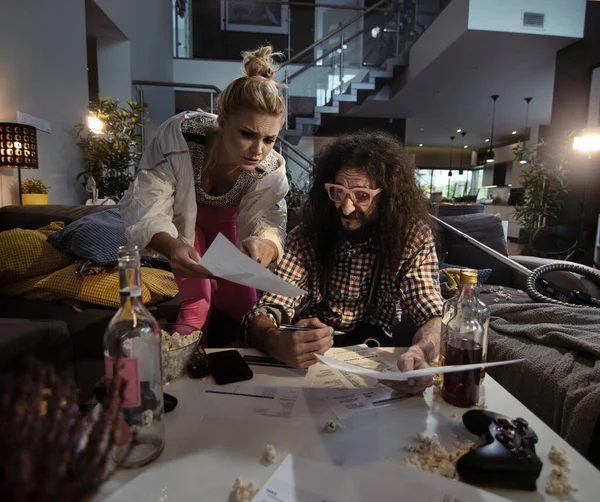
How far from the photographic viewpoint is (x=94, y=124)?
4.49 m

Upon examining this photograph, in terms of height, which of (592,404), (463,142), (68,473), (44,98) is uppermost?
(463,142)

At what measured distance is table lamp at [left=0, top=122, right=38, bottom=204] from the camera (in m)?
2.88

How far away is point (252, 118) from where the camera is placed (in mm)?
1334

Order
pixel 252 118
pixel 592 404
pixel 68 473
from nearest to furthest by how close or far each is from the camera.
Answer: pixel 68 473
pixel 592 404
pixel 252 118

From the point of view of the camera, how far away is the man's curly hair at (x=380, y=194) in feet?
4.58

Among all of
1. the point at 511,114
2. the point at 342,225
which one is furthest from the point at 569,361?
the point at 511,114

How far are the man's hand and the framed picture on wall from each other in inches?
322

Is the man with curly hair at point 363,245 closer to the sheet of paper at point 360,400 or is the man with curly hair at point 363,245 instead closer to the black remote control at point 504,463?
the sheet of paper at point 360,400

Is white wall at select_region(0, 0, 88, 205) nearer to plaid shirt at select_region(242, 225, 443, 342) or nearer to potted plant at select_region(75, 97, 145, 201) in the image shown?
potted plant at select_region(75, 97, 145, 201)

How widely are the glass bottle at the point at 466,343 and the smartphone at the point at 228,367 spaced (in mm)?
422

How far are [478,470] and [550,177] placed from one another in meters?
6.38

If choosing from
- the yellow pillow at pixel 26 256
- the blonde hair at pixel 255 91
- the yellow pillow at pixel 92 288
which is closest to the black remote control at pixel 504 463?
the blonde hair at pixel 255 91

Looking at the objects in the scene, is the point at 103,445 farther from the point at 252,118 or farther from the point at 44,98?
the point at 44,98

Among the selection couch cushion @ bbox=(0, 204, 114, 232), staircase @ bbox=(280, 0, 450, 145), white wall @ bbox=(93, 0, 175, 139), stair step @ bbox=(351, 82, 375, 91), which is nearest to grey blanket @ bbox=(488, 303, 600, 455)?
A: couch cushion @ bbox=(0, 204, 114, 232)
